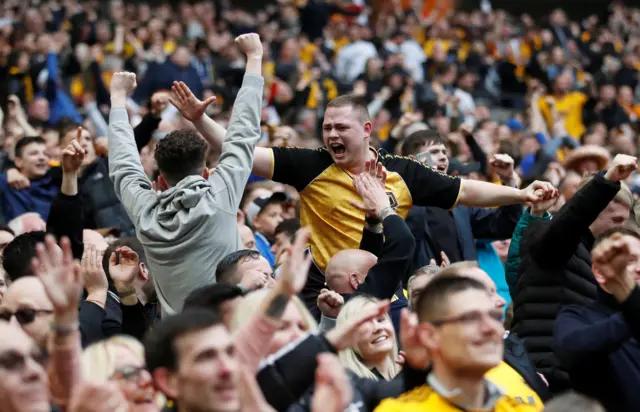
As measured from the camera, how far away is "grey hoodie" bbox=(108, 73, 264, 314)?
17.1 ft

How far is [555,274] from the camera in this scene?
16.3 ft

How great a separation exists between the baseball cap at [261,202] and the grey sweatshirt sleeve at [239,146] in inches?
117

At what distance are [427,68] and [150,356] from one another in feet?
53.4

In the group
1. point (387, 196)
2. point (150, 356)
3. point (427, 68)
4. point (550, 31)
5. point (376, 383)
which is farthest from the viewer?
point (550, 31)

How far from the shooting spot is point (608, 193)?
4.79m

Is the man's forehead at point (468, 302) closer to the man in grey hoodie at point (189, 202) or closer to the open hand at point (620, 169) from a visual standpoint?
the open hand at point (620, 169)

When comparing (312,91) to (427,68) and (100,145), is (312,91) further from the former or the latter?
(100,145)

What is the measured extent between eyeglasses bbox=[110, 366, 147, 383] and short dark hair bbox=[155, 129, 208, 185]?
5.59 feet

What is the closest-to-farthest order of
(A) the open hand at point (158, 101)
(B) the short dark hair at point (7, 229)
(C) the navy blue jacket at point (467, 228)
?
(A) the open hand at point (158, 101), (B) the short dark hair at point (7, 229), (C) the navy blue jacket at point (467, 228)

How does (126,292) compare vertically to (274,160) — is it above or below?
below

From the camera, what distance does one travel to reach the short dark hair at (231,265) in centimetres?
500

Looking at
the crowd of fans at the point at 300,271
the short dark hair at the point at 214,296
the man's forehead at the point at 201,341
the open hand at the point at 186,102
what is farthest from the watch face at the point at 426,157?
the man's forehead at the point at 201,341

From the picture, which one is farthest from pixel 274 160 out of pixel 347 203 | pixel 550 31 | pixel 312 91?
pixel 550 31

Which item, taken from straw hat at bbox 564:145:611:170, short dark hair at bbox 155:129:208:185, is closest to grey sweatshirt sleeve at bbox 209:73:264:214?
short dark hair at bbox 155:129:208:185
